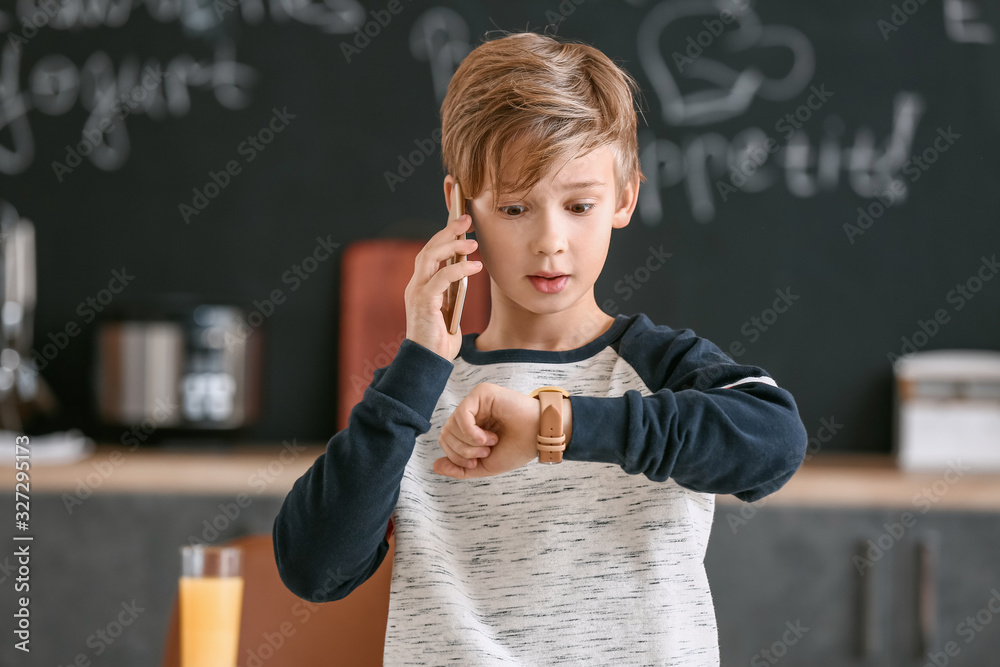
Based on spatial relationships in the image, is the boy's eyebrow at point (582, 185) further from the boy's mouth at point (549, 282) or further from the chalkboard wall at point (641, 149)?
the chalkboard wall at point (641, 149)

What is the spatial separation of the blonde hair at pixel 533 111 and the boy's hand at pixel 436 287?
0.05 m

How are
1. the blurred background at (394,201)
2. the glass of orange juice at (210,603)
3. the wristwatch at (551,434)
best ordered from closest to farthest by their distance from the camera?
the wristwatch at (551,434)
the glass of orange juice at (210,603)
the blurred background at (394,201)

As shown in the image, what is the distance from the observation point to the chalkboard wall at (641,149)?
2117 millimetres

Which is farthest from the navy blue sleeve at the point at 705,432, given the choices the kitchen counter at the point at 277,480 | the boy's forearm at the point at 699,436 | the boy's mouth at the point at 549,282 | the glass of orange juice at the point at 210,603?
the kitchen counter at the point at 277,480

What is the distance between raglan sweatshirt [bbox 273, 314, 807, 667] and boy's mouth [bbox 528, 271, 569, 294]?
88 mm

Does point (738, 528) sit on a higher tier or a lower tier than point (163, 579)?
higher

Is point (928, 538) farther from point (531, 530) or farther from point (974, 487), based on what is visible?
point (531, 530)

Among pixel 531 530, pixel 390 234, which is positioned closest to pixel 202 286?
pixel 390 234

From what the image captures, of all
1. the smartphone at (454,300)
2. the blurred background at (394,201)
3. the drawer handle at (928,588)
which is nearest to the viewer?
the smartphone at (454,300)

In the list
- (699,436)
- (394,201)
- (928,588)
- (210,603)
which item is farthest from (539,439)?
(394,201)

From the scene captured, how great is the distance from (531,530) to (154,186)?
179 cm

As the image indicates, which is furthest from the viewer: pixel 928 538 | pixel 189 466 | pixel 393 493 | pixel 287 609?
pixel 189 466

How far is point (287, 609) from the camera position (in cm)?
93

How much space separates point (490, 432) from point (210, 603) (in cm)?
38
